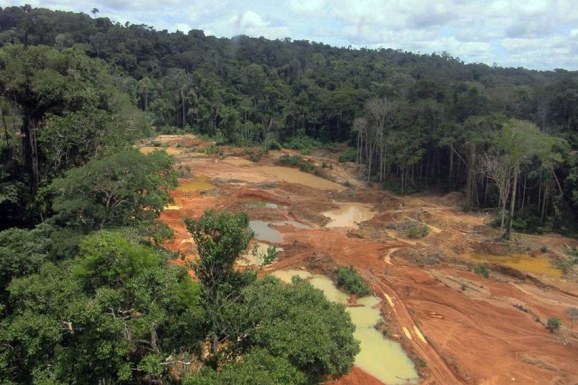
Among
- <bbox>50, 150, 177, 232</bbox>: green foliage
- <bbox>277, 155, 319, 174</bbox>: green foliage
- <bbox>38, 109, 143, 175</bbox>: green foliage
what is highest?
<bbox>38, 109, 143, 175</bbox>: green foliage

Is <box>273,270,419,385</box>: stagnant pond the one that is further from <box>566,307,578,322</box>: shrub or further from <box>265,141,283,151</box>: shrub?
<box>265,141,283,151</box>: shrub

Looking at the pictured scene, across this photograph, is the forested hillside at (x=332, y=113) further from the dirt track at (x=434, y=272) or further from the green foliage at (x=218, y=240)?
the green foliage at (x=218, y=240)

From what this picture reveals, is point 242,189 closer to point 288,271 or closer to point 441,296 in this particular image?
point 288,271

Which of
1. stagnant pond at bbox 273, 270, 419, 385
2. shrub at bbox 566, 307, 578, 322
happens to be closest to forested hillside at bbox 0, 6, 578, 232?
shrub at bbox 566, 307, 578, 322

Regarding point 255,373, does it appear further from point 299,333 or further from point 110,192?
point 110,192

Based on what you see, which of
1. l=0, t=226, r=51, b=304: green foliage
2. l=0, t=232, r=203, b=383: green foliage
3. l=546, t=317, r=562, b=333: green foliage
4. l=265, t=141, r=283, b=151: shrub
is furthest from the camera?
l=265, t=141, r=283, b=151: shrub
